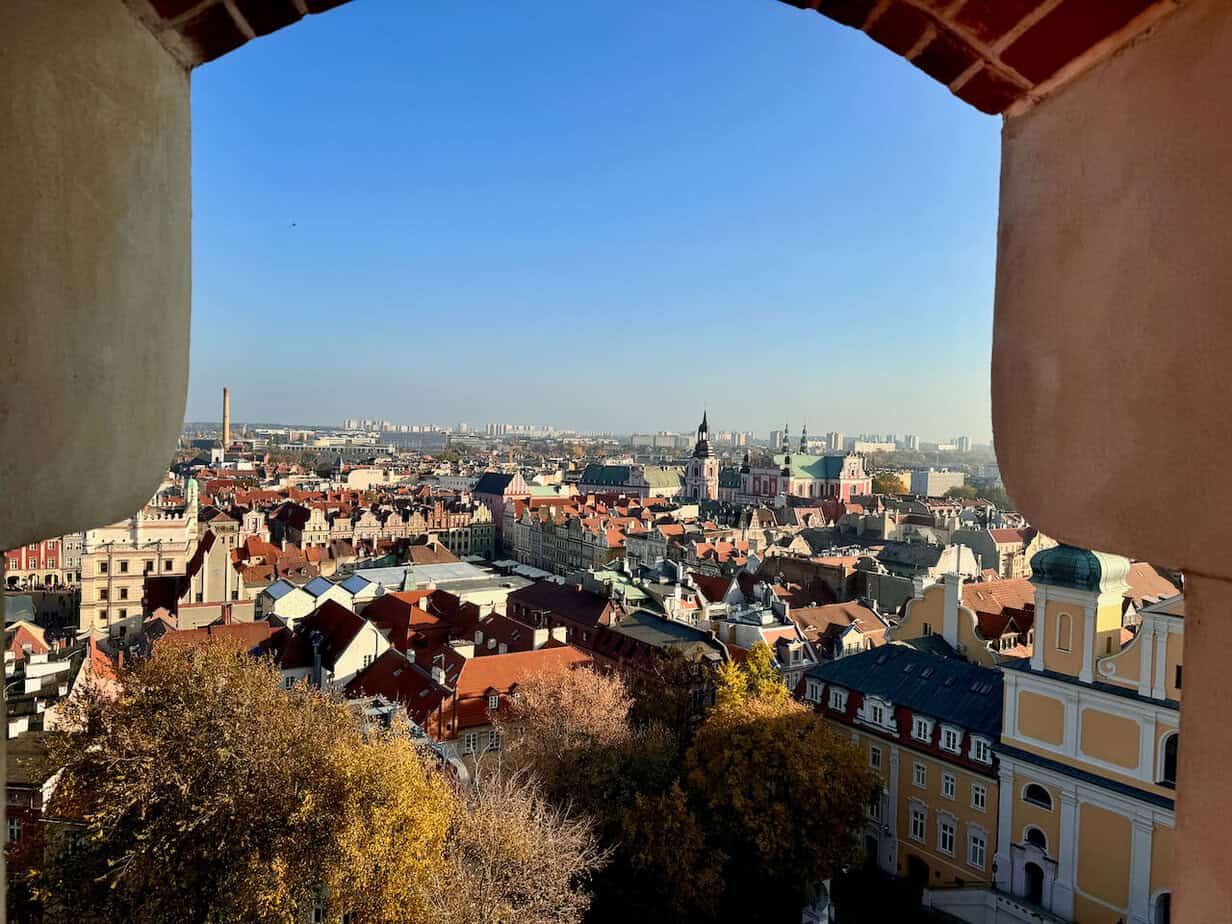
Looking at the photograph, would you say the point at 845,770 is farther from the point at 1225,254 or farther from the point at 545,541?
the point at 545,541

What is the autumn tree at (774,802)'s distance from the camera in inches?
583

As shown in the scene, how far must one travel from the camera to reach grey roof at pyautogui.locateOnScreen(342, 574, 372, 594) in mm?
32500

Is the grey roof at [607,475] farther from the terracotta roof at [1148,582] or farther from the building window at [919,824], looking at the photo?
the building window at [919,824]

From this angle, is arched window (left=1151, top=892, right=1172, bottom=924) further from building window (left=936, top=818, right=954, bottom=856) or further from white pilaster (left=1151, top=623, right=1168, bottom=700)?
building window (left=936, top=818, right=954, bottom=856)

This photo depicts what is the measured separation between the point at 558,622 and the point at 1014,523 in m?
45.6

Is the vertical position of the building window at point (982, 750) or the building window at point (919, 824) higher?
the building window at point (982, 750)

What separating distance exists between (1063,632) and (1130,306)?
17.0 metres

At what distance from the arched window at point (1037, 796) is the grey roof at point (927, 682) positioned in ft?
3.99

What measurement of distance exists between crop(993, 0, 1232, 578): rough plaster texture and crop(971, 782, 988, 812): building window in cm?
1813

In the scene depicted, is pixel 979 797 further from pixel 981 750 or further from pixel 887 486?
pixel 887 486

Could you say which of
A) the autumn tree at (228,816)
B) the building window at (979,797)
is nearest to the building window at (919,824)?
the building window at (979,797)

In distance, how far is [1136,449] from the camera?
4.23 ft

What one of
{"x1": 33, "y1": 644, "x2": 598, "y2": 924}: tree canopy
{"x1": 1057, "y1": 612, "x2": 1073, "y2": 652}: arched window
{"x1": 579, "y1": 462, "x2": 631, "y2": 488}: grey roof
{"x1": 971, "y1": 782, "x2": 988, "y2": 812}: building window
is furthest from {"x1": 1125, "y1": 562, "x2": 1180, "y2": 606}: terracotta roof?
{"x1": 579, "y1": 462, "x2": 631, "y2": 488}: grey roof

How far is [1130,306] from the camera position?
1.31m
